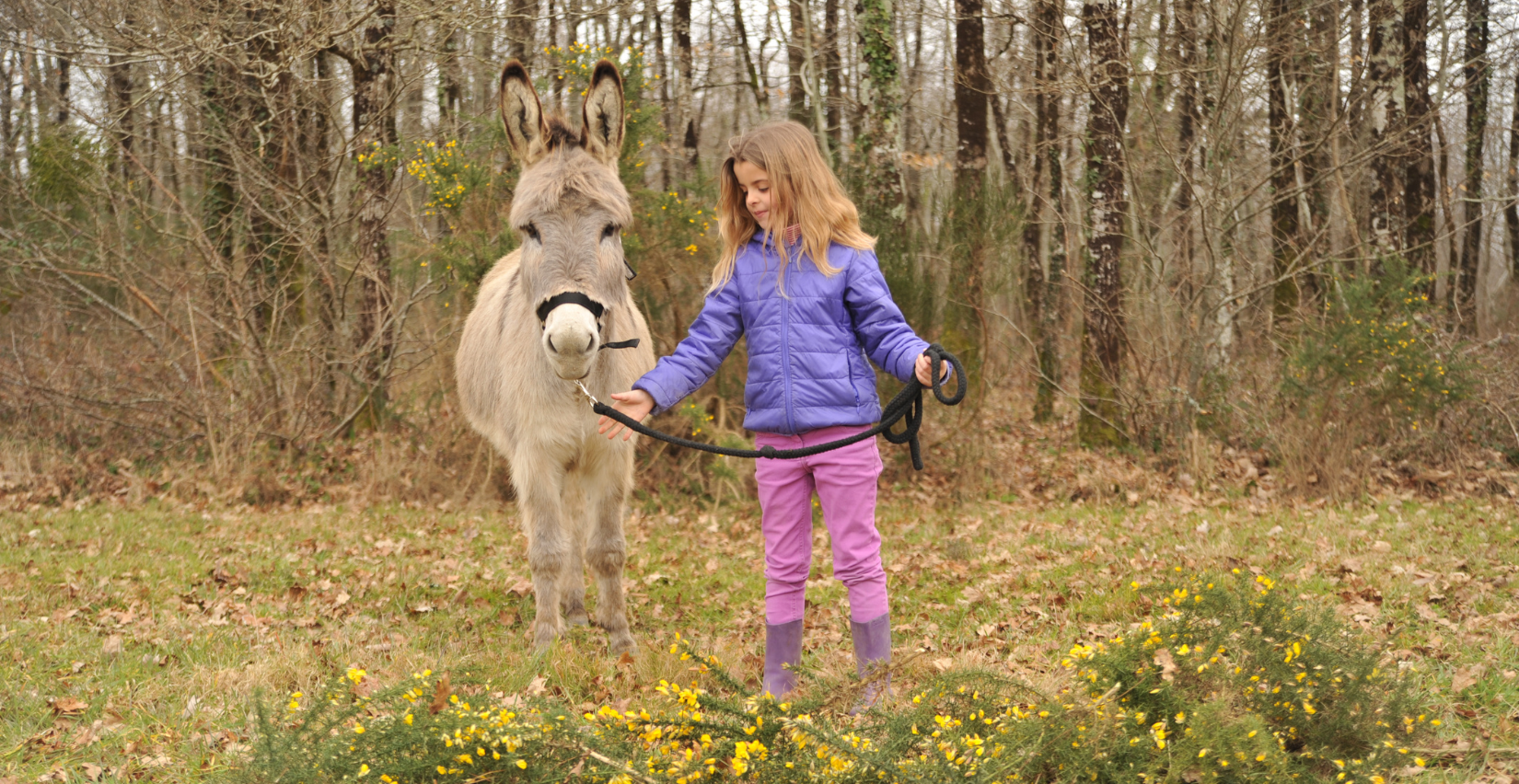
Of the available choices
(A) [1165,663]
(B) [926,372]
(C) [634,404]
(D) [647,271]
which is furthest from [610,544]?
(D) [647,271]

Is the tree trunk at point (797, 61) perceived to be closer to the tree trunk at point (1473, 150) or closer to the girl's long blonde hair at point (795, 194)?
the tree trunk at point (1473, 150)

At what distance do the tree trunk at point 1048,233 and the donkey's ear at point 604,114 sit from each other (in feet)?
17.9

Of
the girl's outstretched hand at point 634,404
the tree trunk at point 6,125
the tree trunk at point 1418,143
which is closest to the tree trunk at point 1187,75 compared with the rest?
the tree trunk at point 1418,143

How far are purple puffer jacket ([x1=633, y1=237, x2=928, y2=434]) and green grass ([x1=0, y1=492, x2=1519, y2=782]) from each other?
0.86m

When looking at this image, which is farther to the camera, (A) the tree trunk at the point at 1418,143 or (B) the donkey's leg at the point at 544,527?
(A) the tree trunk at the point at 1418,143

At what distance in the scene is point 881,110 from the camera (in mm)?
9203

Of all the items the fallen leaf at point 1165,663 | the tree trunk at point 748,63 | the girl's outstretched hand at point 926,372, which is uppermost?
the tree trunk at point 748,63

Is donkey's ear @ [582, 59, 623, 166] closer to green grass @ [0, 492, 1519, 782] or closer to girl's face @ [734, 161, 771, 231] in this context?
girl's face @ [734, 161, 771, 231]

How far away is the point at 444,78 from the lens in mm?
11781

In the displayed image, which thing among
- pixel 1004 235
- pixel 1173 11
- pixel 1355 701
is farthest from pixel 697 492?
pixel 1355 701

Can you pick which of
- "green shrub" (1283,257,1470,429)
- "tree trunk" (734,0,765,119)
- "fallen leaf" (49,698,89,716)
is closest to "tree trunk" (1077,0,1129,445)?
"green shrub" (1283,257,1470,429)

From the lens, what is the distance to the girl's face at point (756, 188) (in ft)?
11.1

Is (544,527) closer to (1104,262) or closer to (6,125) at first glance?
(1104,262)

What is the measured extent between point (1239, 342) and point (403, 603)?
26.9 ft
